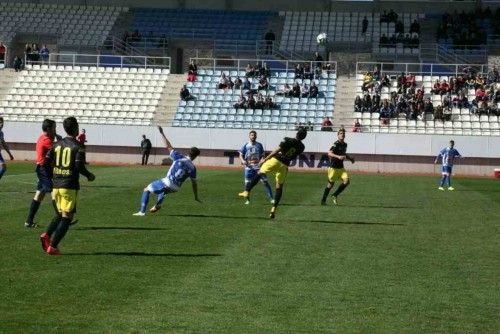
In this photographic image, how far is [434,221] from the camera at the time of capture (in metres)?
23.7

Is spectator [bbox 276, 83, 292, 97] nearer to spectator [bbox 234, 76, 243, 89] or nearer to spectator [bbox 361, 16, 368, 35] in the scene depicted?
spectator [bbox 234, 76, 243, 89]

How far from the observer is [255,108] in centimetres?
5969

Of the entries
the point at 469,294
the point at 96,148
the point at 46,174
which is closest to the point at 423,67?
the point at 96,148

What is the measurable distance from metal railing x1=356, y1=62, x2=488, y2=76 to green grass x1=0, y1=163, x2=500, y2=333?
3707 cm

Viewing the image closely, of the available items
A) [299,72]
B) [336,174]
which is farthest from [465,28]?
[336,174]

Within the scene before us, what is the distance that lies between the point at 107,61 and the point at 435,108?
2164cm

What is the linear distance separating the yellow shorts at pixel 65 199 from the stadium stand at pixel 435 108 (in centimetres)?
4298

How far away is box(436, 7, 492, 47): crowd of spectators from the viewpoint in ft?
220

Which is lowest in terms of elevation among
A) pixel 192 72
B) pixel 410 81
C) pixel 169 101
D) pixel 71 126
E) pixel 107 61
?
pixel 71 126

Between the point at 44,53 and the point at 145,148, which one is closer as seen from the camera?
the point at 145,148

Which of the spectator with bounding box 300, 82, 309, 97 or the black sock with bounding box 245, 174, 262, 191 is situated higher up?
the spectator with bounding box 300, 82, 309, 97

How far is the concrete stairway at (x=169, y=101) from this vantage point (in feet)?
196

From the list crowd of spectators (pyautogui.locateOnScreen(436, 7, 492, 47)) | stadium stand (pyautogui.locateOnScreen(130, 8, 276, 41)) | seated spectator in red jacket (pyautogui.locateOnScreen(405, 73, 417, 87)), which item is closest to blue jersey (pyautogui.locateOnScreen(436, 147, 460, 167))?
seated spectator in red jacket (pyautogui.locateOnScreen(405, 73, 417, 87))

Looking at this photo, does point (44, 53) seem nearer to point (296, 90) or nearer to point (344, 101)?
point (296, 90)
